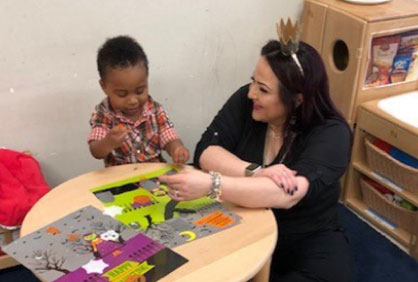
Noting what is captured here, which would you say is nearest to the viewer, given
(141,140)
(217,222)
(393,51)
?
(217,222)

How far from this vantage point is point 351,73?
7.02ft

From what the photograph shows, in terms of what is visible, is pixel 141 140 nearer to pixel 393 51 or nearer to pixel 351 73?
pixel 351 73

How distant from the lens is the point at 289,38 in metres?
1.48

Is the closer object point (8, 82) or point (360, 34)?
point (8, 82)

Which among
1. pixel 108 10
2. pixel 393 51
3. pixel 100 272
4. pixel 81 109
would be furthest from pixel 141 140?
pixel 393 51

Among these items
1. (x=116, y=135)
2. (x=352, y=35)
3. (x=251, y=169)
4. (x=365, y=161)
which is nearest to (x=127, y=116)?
(x=116, y=135)

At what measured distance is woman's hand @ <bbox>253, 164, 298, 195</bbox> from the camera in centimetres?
137

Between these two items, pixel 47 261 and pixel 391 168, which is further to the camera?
Answer: pixel 391 168

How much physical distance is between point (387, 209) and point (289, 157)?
2.75 feet

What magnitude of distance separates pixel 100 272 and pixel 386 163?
1407 millimetres

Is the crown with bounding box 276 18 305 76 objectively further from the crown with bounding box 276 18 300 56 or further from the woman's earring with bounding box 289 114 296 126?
the woman's earring with bounding box 289 114 296 126

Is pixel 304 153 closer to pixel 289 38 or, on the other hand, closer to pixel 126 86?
pixel 289 38

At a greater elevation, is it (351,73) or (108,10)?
(108,10)

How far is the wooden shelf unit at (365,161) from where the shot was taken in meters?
1.98
